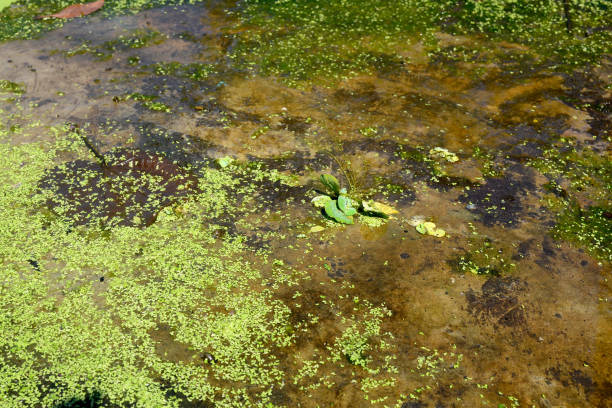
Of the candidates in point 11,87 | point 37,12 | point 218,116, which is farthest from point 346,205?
point 37,12

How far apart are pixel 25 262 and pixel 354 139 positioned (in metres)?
1.89

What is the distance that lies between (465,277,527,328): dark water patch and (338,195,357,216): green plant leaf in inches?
27.3

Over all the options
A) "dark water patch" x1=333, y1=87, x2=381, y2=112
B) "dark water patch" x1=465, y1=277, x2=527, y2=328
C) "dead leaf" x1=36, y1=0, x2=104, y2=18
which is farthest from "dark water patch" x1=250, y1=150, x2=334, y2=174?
"dead leaf" x1=36, y1=0, x2=104, y2=18

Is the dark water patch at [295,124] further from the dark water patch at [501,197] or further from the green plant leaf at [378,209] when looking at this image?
the dark water patch at [501,197]

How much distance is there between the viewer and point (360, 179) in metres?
2.87

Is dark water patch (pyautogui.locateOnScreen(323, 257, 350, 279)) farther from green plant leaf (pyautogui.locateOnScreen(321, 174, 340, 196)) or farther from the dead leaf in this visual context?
the dead leaf

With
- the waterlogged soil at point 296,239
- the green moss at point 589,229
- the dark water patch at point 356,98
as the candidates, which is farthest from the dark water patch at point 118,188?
the green moss at point 589,229

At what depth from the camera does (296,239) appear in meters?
2.53

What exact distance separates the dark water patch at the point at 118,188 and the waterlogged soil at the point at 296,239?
0.01 m

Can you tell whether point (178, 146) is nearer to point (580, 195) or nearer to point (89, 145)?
point (89, 145)

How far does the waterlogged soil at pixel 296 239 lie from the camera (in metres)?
2.00

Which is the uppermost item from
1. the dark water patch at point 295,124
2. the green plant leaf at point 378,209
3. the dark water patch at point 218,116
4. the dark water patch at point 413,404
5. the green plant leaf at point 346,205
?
the dark water patch at point 218,116

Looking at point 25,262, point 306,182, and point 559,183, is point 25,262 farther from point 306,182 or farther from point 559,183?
point 559,183

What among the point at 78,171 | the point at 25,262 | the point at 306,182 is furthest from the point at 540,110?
the point at 25,262
